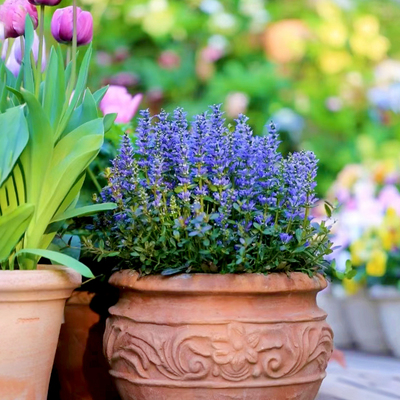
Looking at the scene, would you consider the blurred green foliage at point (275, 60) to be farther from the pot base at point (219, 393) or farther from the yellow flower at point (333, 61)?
Result: the pot base at point (219, 393)

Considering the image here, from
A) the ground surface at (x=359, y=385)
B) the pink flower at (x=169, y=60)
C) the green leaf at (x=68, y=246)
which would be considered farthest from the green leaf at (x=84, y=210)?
the pink flower at (x=169, y=60)

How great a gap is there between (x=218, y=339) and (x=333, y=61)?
135 inches

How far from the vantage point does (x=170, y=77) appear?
4285 millimetres

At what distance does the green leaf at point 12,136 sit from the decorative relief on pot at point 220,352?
34 centimetres

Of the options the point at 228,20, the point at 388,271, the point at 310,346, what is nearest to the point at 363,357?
the point at 388,271

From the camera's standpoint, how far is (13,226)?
114 cm

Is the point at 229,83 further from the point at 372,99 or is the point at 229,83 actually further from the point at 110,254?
the point at 110,254

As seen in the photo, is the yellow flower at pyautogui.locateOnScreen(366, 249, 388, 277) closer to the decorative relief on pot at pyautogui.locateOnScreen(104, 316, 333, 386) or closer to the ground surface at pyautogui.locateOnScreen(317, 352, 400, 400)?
the ground surface at pyautogui.locateOnScreen(317, 352, 400, 400)

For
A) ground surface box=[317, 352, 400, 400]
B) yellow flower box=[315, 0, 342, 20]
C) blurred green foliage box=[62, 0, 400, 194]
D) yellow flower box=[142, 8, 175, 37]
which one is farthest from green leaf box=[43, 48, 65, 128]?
yellow flower box=[315, 0, 342, 20]

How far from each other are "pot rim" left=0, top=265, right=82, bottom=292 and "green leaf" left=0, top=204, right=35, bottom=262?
0.05 metres

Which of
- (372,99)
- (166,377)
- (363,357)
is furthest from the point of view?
(372,99)

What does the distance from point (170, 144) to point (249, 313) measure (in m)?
0.32

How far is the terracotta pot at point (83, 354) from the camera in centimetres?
141

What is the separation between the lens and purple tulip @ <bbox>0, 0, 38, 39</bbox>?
1.22 meters
